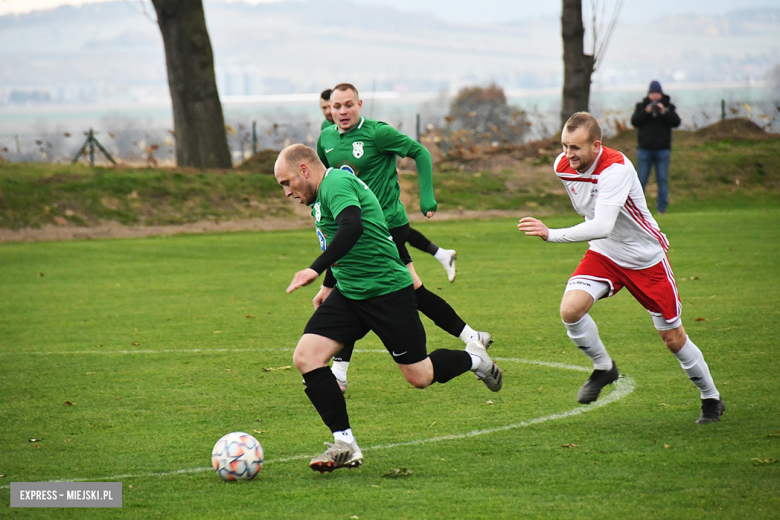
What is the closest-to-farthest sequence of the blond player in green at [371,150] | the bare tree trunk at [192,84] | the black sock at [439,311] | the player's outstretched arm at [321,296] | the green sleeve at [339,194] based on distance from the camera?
the green sleeve at [339,194] < the player's outstretched arm at [321,296] < the black sock at [439,311] < the blond player in green at [371,150] < the bare tree trunk at [192,84]

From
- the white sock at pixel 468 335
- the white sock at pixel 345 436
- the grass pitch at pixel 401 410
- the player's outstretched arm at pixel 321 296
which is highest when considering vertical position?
the player's outstretched arm at pixel 321 296

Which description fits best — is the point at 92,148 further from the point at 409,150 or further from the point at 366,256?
the point at 366,256

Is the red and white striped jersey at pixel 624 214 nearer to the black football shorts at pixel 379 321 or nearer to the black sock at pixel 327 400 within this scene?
the black football shorts at pixel 379 321

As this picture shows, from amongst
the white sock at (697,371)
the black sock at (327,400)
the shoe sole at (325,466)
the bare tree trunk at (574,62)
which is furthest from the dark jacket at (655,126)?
the shoe sole at (325,466)

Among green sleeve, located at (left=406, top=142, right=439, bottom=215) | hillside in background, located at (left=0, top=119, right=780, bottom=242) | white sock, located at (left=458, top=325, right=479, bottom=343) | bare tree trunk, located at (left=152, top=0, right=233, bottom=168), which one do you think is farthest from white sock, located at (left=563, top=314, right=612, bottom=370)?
bare tree trunk, located at (left=152, top=0, right=233, bottom=168)

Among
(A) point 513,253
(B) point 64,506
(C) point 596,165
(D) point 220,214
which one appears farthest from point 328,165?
(D) point 220,214

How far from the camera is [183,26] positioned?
22.5 m

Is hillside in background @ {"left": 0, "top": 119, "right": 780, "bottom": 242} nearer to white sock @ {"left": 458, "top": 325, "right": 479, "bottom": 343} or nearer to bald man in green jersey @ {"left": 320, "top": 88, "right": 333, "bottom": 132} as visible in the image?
bald man in green jersey @ {"left": 320, "top": 88, "right": 333, "bottom": 132}

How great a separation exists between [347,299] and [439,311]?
177 centimetres

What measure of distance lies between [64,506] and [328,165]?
12.7 feet

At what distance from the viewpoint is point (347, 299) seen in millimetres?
5117

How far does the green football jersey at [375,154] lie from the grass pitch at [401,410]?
143 cm

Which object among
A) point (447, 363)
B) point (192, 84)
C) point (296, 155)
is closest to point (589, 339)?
point (447, 363)

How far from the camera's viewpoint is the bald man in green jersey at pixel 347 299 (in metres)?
4.80
